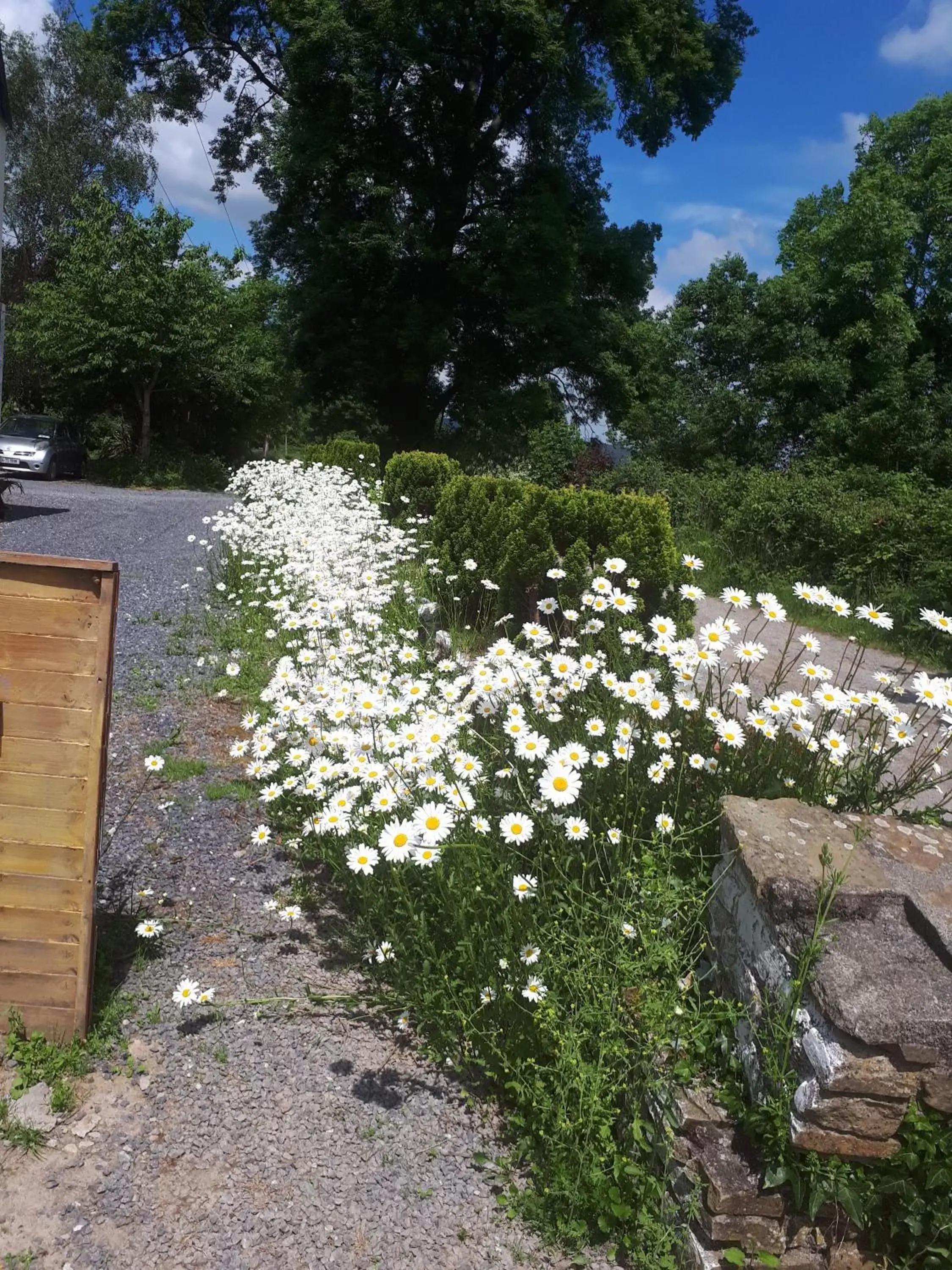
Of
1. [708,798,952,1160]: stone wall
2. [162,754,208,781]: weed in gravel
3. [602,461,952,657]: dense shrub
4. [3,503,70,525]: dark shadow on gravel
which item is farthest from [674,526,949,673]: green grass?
[3,503,70,525]: dark shadow on gravel

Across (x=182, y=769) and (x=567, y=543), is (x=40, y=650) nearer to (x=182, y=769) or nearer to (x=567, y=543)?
(x=182, y=769)

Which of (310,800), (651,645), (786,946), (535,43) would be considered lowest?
(310,800)

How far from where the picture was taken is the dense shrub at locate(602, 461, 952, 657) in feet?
30.1

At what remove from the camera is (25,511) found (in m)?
13.2

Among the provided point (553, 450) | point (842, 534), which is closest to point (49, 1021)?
point (842, 534)

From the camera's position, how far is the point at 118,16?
23.1m

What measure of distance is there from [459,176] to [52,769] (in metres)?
21.2

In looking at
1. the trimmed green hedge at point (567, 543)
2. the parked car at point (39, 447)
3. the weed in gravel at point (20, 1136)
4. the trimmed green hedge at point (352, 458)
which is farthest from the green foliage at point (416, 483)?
the parked car at point (39, 447)

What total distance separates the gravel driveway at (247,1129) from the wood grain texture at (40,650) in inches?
43.3

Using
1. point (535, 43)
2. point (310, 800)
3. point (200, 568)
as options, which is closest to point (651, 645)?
point (310, 800)

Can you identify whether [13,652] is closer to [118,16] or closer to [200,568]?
[200,568]

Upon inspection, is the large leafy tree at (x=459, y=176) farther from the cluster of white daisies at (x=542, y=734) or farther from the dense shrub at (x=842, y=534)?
the cluster of white daisies at (x=542, y=734)

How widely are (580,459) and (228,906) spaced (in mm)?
17301

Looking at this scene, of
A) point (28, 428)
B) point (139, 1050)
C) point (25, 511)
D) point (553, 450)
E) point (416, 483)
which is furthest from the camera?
point (553, 450)
